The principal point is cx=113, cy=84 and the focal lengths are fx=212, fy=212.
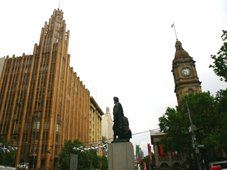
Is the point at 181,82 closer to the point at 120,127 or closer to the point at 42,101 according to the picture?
the point at 42,101

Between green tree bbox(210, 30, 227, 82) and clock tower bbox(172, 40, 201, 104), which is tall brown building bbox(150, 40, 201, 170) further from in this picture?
green tree bbox(210, 30, 227, 82)

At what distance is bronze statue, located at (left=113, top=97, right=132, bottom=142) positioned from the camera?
12367mm

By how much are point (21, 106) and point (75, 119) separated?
19.8m

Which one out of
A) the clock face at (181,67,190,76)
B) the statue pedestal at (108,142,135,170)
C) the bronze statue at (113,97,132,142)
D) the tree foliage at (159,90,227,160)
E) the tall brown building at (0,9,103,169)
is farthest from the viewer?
the clock face at (181,67,190,76)

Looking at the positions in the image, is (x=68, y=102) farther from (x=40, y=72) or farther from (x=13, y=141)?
(x=13, y=141)

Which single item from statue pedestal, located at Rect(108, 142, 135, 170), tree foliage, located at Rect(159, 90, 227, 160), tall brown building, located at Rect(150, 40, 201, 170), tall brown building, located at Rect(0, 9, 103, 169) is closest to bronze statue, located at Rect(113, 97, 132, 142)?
statue pedestal, located at Rect(108, 142, 135, 170)

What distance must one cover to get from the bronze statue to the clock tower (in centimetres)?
4870

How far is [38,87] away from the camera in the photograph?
6481cm

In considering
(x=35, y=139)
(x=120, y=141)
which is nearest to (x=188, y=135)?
(x=120, y=141)

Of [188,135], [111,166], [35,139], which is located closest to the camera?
A: [111,166]

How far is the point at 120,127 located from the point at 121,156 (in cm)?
168

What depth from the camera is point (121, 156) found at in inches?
458

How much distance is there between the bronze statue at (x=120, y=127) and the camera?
12.4 m

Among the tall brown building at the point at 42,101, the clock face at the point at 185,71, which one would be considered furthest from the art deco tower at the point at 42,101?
the clock face at the point at 185,71
